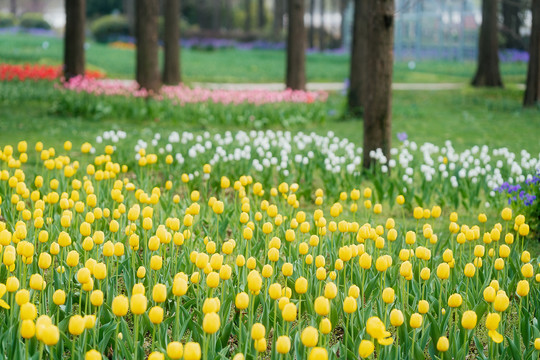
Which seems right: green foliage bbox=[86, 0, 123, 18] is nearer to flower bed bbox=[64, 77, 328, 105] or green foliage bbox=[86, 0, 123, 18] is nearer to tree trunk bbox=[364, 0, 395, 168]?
flower bed bbox=[64, 77, 328, 105]

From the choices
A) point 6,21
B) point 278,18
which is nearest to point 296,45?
point 278,18

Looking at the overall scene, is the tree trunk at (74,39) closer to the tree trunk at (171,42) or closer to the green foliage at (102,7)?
the tree trunk at (171,42)

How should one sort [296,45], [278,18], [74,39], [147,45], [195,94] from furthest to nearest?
[278,18] → [74,39] → [296,45] → [147,45] → [195,94]

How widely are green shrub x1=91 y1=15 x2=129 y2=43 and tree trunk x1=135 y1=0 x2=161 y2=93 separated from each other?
104 ft

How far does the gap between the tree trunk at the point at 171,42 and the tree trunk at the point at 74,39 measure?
191 cm

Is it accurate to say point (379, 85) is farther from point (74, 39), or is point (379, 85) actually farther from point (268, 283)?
point (74, 39)

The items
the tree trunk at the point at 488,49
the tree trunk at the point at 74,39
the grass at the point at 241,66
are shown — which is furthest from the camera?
the grass at the point at 241,66

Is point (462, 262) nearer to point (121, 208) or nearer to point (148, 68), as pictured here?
point (121, 208)

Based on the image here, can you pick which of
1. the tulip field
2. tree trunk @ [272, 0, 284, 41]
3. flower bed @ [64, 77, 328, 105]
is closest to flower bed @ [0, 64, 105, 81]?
flower bed @ [64, 77, 328, 105]

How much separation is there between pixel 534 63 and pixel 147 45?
8300mm

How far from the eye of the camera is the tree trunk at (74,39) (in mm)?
15836

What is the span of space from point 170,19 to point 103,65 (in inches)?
440

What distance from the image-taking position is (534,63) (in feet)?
50.1

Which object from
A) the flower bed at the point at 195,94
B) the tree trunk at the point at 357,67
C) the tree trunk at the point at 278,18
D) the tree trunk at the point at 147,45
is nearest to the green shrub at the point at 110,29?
the tree trunk at the point at 278,18
